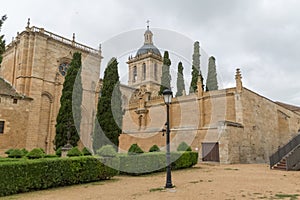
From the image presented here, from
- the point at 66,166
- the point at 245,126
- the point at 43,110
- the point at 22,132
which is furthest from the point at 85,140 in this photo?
the point at 66,166

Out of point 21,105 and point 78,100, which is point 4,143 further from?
point 78,100

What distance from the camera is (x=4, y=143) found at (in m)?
20.5

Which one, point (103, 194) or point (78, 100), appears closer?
point (103, 194)

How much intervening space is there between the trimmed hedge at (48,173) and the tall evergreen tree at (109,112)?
11.1 meters

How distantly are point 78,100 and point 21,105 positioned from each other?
5.08 m

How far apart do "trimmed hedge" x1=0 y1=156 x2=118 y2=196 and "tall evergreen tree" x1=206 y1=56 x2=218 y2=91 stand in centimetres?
2229

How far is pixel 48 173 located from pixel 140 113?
21300 mm

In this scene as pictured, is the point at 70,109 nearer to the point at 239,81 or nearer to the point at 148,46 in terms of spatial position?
the point at 239,81

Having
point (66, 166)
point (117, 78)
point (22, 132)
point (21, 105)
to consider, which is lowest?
point (66, 166)

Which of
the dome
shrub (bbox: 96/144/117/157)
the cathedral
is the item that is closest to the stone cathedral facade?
the cathedral

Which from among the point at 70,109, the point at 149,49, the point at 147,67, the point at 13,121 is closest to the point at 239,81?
the point at 70,109

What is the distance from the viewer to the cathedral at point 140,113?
20.6 m

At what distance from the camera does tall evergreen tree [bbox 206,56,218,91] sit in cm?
3075

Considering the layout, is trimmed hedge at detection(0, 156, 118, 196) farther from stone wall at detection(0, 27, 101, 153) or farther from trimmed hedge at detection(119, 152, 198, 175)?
stone wall at detection(0, 27, 101, 153)
